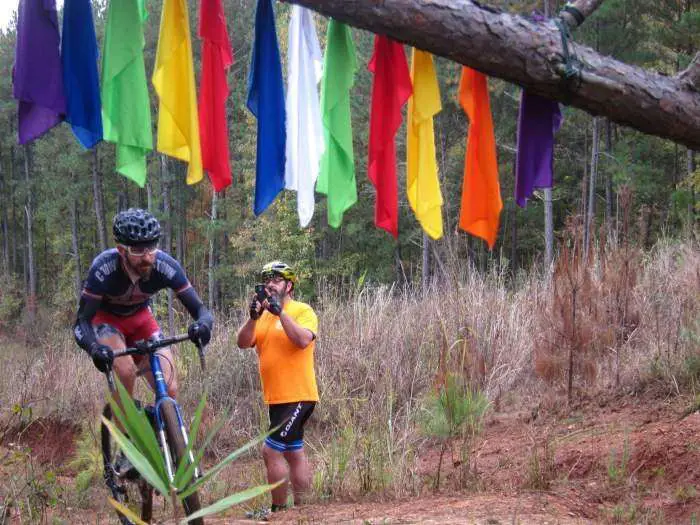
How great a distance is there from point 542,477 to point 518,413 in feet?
8.68

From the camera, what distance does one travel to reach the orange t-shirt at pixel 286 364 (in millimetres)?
6020

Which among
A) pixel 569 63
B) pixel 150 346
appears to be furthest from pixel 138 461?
pixel 569 63

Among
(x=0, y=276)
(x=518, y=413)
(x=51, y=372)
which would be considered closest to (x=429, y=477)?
(x=518, y=413)

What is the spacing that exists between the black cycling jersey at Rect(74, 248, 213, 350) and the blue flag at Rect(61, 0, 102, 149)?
953 mm

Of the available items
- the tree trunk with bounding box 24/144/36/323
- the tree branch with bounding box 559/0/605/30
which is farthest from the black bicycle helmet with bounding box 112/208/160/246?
the tree trunk with bounding box 24/144/36/323

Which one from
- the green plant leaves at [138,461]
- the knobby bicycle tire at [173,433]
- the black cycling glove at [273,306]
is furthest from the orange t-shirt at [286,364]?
the green plant leaves at [138,461]

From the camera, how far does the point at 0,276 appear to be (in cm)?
5119

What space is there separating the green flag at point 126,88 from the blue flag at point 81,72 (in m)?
0.05

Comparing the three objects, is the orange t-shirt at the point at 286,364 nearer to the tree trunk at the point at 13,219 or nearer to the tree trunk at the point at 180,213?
the tree trunk at the point at 180,213

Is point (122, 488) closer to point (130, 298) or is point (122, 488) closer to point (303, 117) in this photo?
point (130, 298)

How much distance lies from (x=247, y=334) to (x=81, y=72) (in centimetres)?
242

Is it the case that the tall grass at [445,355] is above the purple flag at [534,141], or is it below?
below

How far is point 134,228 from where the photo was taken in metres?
4.78

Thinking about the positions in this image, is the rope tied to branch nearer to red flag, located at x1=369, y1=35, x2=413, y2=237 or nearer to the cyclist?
red flag, located at x1=369, y1=35, x2=413, y2=237
